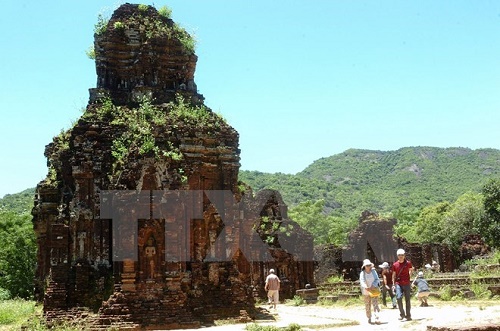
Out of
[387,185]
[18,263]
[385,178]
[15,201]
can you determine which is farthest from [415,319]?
[385,178]

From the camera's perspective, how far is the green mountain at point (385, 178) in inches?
4983

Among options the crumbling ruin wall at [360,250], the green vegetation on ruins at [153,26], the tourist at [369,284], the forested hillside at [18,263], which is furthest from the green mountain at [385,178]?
the tourist at [369,284]

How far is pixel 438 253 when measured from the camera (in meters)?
40.5

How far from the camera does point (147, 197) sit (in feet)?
47.1

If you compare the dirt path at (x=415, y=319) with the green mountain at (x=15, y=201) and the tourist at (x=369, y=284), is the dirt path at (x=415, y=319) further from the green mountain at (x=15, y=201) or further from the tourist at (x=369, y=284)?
the green mountain at (x=15, y=201)

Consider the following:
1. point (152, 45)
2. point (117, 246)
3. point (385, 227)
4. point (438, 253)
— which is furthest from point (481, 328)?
point (438, 253)

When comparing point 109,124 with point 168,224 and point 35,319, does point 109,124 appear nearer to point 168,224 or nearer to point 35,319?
point 168,224

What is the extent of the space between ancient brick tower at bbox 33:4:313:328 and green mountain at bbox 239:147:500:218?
9599 cm

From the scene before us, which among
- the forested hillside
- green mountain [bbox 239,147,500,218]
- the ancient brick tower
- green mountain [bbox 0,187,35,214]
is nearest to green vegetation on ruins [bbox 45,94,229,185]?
the ancient brick tower

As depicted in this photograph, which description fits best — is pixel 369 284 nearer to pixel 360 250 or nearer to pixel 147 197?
pixel 147 197

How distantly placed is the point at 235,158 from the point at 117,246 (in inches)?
167

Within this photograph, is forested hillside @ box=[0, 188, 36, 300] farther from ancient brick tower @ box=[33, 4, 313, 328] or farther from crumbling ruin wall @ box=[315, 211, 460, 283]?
crumbling ruin wall @ box=[315, 211, 460, 283]

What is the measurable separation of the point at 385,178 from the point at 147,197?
471 ft

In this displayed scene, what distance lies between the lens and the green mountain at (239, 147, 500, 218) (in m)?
127
